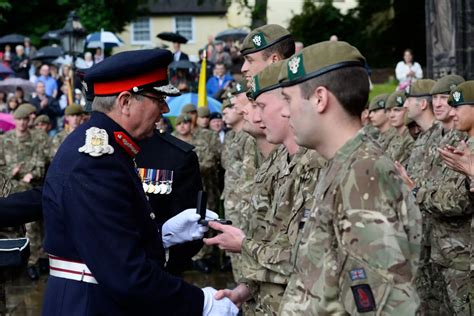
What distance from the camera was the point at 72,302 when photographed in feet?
14.9

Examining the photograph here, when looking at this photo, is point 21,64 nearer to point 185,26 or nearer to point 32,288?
point 32,288

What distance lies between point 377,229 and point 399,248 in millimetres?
100

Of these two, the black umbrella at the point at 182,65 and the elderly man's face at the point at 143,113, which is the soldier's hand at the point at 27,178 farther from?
the elderly man's face at the point at 143,113

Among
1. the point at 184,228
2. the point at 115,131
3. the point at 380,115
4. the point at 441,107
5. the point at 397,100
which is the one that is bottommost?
the point at 380,115

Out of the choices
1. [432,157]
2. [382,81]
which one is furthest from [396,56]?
[432,157]

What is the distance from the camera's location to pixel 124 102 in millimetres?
4660

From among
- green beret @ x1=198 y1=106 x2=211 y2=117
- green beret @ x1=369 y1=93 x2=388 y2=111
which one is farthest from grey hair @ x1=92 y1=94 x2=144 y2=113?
green beret @ x1=198 y1=106 x2=211 y2=117

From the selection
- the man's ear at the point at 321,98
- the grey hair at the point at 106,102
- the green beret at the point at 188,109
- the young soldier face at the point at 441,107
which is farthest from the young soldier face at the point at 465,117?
the green beret at the point at 188,109

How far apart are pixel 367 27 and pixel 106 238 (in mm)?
31820

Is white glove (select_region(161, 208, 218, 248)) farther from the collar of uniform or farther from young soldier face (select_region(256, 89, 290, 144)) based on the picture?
the collar of uniform

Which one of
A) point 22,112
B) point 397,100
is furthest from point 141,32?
point 397,100

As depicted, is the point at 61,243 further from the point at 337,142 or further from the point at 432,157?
the point at 432,157

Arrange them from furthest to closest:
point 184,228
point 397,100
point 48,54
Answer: point 48,54
point 397,100
point 184,228

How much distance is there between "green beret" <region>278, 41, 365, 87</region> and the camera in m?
3.59
